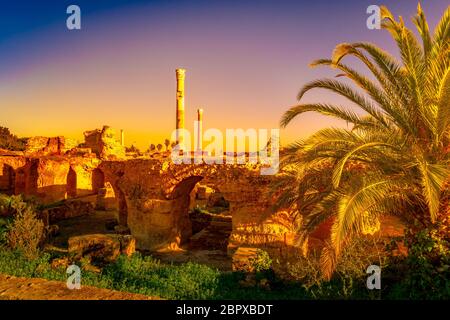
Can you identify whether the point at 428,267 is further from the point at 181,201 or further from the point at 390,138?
the point at 181,201

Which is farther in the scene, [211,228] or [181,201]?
[211,228]

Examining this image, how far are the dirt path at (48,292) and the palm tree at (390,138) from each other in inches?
Answer: 124

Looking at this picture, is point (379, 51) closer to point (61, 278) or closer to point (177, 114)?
point (61, 278)

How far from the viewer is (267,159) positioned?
36.2ft

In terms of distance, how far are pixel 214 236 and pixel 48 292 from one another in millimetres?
9917

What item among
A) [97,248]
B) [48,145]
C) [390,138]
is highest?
[48,145]

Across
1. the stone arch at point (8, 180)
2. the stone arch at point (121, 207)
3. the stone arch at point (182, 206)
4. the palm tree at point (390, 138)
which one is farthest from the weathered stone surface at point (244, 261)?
the stone arch at point (8, 180)

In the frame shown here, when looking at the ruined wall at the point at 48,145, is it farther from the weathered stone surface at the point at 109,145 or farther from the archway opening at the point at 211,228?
the archway opening at the point at 211,228

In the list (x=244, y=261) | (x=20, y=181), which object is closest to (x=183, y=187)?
(x=244, y=261)

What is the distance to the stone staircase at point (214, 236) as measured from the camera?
13.4 metres

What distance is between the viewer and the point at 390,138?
540 cm

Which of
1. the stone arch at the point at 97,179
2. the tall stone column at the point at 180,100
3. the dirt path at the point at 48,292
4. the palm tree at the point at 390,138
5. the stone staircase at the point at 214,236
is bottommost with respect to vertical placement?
the stone staircase at the point at 214,236

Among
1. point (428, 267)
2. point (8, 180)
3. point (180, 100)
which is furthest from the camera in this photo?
point (8, 180)
